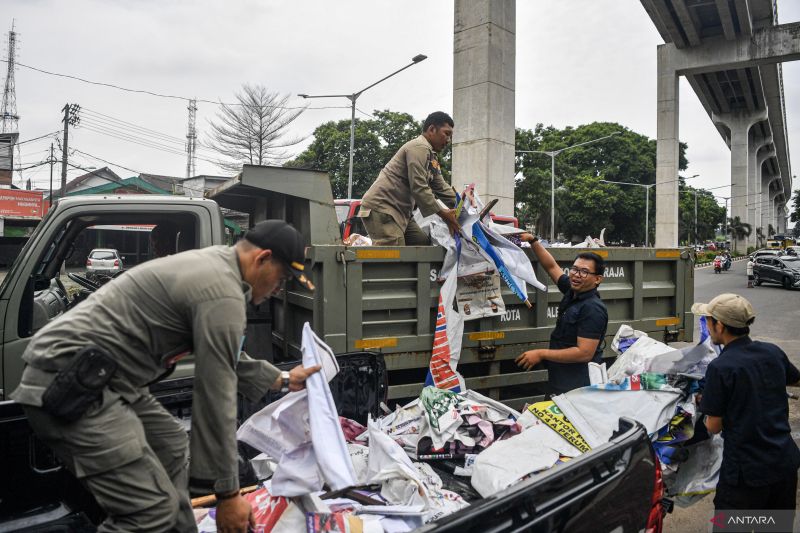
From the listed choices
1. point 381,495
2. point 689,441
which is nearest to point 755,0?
point 689,441

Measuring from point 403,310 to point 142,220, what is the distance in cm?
179

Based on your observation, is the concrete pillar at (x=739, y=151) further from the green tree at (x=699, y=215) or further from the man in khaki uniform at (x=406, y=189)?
the man in khaki uniform at (x=406, y=189)

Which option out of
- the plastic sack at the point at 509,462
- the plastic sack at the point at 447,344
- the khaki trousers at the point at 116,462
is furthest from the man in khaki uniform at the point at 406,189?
the khaki trousers at the point at 116,462

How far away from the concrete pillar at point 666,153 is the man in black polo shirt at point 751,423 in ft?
91.8

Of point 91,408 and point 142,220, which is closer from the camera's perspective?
point 91,408

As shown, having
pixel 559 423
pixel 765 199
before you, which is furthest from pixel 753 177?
pixel 559 423

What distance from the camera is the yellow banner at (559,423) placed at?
2.98 metres

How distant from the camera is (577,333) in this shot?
391cm

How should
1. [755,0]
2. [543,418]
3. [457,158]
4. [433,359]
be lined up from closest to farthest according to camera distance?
[543,418] < [433,359] < [457,158] < [755,0]

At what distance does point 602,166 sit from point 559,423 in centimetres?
4944

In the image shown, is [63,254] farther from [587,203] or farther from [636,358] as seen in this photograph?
[587,203]

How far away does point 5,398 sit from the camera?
3125mm

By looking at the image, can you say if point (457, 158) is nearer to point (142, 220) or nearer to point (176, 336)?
point (142, 220)

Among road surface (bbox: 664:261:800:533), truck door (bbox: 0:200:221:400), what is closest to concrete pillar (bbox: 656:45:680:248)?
road surface (bbox: 664:261:800:533)
